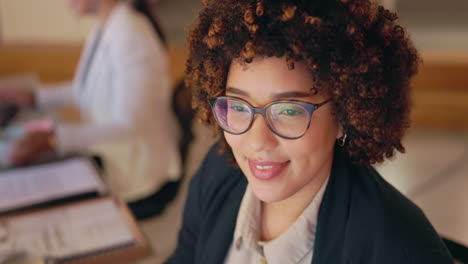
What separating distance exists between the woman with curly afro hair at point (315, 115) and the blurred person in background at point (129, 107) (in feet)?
3.21

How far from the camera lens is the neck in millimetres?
981

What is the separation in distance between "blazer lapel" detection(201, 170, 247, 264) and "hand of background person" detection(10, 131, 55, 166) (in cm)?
80

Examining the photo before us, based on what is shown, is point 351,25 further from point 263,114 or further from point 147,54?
point 147,54

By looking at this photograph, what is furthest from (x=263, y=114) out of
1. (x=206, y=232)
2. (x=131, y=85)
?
(x=131, y=85)

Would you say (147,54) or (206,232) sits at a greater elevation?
(147,54)

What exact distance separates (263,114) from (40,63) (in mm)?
3786

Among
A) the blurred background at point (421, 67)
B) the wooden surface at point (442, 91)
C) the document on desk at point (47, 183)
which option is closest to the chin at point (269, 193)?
the document on desk at point (47, 183)

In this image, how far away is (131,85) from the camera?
197cm

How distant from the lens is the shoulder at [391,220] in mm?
875

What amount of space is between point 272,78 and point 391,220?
1.07 feet

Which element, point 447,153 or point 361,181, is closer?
point 361,181

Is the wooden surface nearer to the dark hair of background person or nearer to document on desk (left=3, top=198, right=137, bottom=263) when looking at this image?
the dark hair of background person

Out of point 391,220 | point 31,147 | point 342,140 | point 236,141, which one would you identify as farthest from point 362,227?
point 31,147

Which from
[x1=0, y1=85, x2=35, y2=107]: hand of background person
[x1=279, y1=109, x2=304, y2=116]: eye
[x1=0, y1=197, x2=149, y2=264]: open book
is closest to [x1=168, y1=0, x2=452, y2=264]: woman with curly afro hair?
[x1=279, y1=109, x2=304, y2=116]: eye
